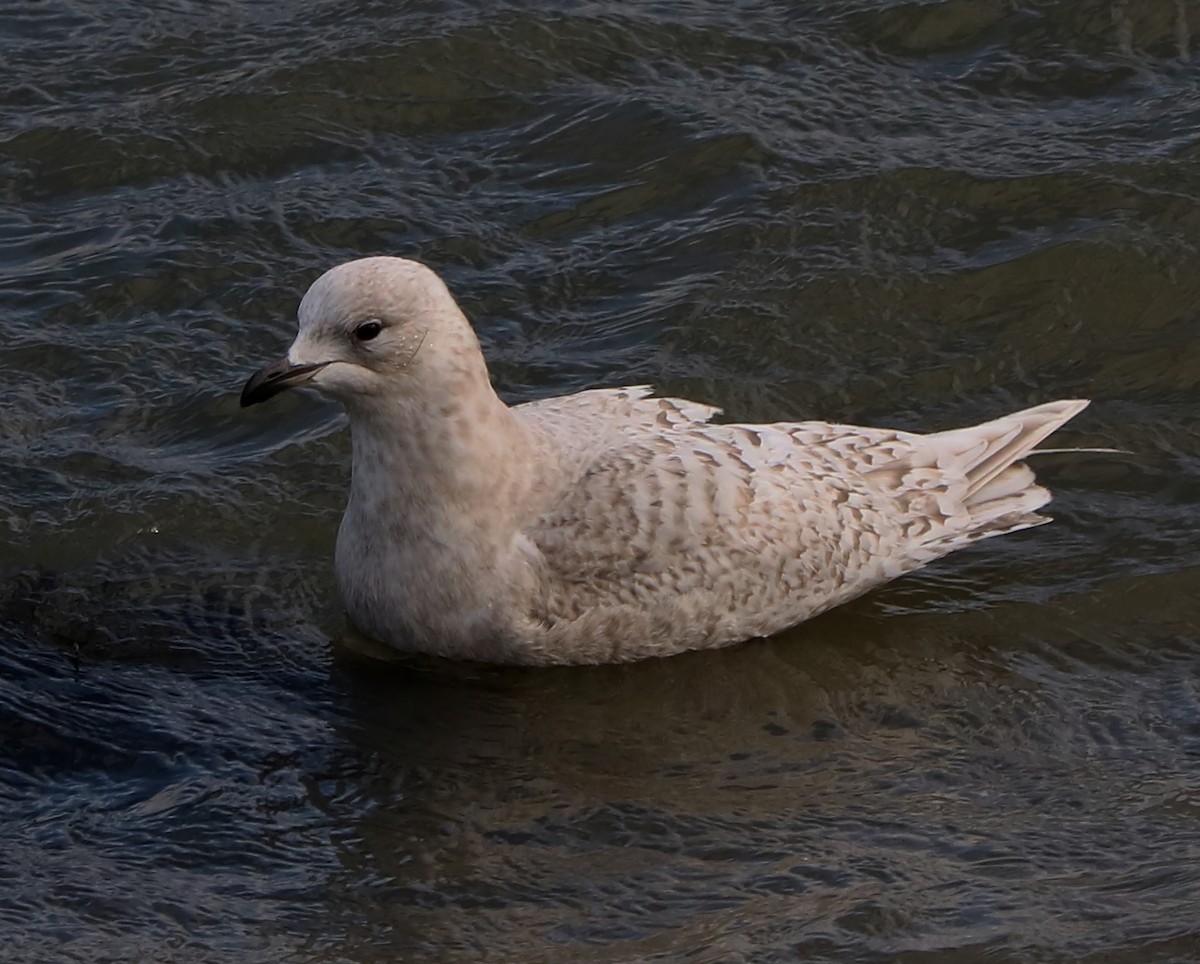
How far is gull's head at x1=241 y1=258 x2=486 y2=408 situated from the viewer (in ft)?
19.7

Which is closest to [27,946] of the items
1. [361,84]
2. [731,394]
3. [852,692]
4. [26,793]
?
[26,793]

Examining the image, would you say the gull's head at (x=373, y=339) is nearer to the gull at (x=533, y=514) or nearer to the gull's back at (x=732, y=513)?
the gull at (x=533, y=514)

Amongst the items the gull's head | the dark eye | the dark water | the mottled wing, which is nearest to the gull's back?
the mottled wing

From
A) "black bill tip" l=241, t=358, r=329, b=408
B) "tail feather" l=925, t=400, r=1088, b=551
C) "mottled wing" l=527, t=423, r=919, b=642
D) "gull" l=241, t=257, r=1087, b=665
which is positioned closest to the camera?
"black bill tip" l=241, t=358, r=329, b=408

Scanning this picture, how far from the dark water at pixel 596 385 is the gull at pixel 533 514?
6.2 inches

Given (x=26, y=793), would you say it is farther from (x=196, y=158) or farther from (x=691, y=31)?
(x=691, y=31)

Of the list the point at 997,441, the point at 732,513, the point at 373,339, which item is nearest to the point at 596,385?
the point at 732,513

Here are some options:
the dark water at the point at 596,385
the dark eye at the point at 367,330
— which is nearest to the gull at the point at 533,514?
the dark eye at the point at 367,330

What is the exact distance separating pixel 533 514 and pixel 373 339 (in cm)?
75

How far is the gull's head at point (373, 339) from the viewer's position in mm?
6004

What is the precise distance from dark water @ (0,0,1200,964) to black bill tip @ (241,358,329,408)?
0.91m

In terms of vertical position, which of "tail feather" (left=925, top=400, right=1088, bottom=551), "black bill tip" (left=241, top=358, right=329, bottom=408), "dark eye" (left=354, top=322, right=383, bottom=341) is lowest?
"tail feather" (left=925, top=400, right=1088, bottom=551)

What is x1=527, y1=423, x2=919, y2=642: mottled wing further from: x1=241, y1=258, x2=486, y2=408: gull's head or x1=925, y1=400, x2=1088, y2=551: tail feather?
x1=241, y1=258, x2=486, y2=408: gull's head

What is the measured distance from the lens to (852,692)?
628 cm
